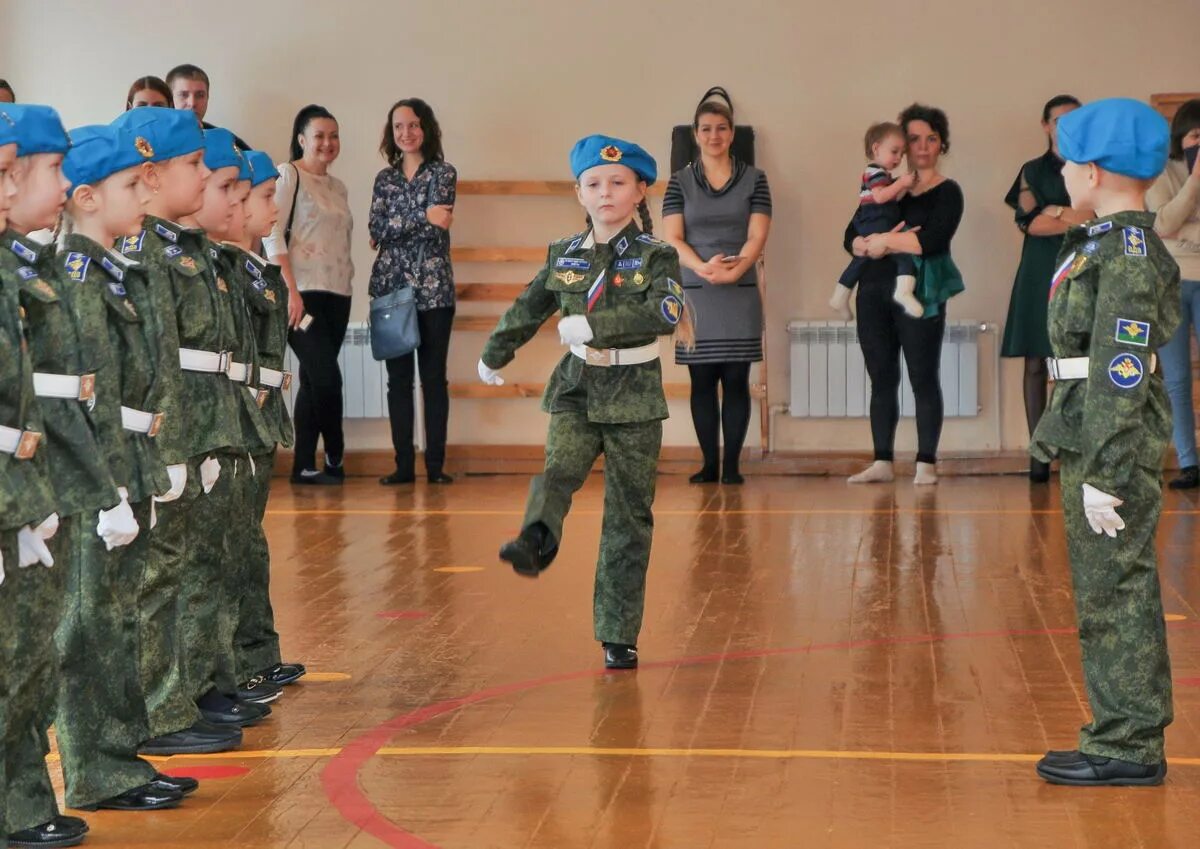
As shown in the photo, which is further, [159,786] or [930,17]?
[930,17]

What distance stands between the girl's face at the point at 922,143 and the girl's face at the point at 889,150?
0.06 m

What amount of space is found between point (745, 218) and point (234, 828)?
5.44 m

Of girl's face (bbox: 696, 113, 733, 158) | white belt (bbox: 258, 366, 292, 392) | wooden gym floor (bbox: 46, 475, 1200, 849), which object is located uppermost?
girl's face (bbox: 696, 113, 733, 158)

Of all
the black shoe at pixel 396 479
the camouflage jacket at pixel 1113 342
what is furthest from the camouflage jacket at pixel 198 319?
the black shoe at pixel 396 479

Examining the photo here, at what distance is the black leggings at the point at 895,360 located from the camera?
812cm

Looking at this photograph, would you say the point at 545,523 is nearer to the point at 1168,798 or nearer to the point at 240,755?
the point at 240,755

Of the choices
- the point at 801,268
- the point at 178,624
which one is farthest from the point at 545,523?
the point at 801,268

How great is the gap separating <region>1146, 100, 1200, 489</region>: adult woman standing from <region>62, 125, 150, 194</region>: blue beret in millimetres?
5323

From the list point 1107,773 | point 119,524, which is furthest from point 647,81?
point 119,524

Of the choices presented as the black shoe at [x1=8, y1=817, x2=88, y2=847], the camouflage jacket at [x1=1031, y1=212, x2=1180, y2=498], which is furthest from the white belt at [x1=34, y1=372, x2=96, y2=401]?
the camouflage jacket at [x1=1031, y1=212, x2=1180, y2=498]

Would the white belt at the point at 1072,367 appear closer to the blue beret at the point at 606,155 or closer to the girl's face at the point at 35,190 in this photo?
the blue beret at the point at 606,155

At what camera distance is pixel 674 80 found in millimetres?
9102

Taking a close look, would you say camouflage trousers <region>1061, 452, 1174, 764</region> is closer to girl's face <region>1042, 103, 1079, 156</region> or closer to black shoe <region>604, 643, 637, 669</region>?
black shoe <region>604, 643, 637, 669</region>

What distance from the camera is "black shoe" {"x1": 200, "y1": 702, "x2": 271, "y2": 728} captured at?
12.9 ft
